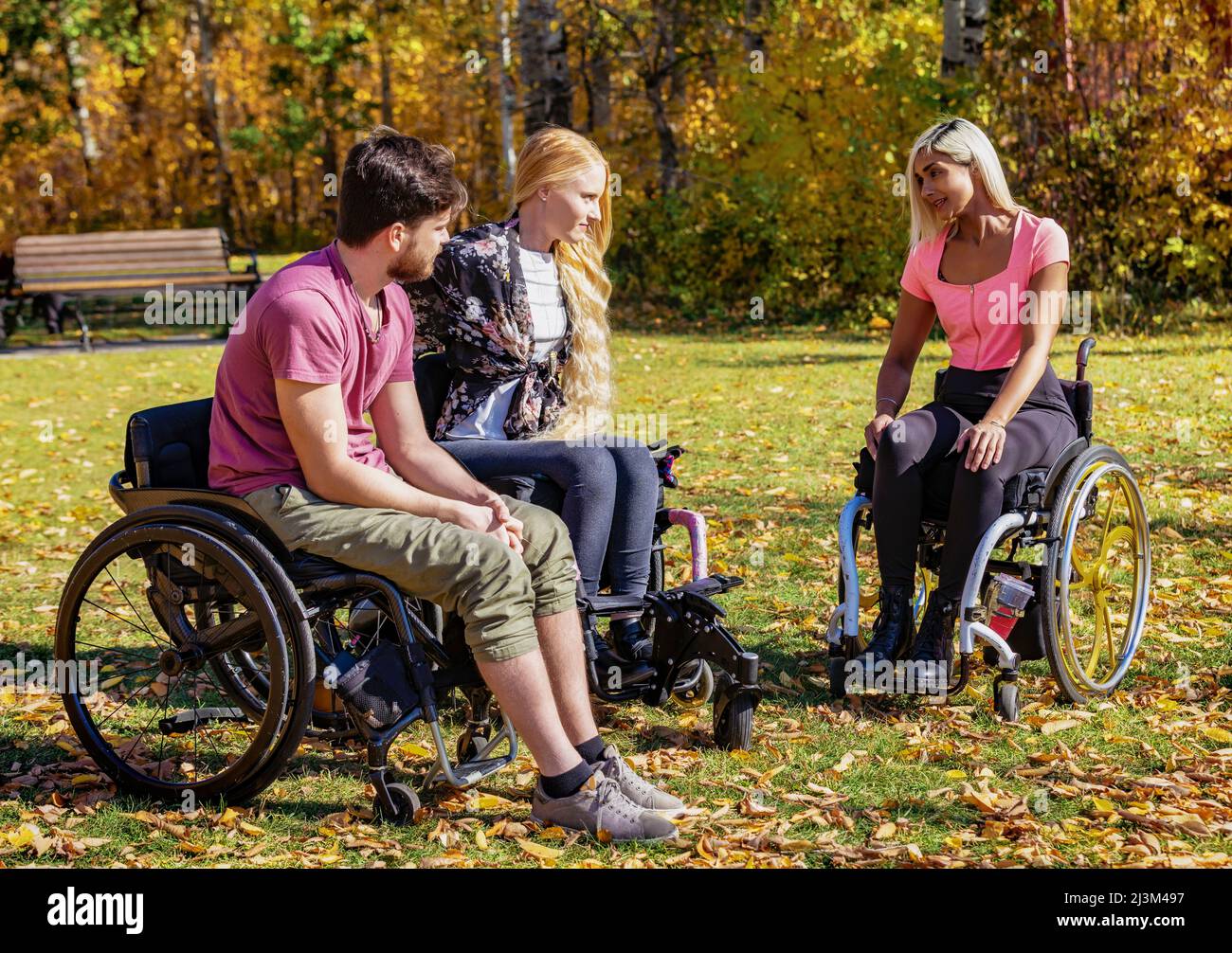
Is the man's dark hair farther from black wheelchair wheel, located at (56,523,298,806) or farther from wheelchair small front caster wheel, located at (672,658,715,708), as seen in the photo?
wheelchair small front caster wheel, located at (672,658,715,708)

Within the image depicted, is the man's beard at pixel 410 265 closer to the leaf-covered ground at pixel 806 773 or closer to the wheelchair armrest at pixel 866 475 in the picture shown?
the leaf-covered ground at pixel 806 773

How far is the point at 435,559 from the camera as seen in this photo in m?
3.12

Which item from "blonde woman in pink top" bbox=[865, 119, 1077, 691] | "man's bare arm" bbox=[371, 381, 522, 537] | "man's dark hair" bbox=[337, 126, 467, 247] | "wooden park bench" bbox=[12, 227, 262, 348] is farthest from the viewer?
"wooden park bench" bbox=[12, 227, 262, 348]

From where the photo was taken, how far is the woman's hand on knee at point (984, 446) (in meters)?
3.67

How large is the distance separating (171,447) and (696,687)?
5.14ft

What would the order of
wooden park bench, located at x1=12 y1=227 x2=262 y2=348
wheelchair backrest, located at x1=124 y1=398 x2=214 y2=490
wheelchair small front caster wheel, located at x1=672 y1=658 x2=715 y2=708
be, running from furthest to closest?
wooden park bench, located at x1=12 y1=227 x2=262 y2=348 < wheelchair small front caster wheel, located at x1=672 y1=658 x2=715 y2=708 < wheelchair backrest, located at x1=124 y1=398 x2=214 y2=490

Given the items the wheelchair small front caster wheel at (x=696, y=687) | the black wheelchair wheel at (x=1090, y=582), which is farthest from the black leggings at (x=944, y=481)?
the wheelchair small front caster wheel at (x=696, y=687)

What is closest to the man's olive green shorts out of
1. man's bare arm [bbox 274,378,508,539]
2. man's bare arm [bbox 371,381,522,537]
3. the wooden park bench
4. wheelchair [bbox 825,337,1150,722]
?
man's bare arm [bbox 274,378,508,539]

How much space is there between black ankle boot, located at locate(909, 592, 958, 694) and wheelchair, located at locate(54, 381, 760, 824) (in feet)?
1.52

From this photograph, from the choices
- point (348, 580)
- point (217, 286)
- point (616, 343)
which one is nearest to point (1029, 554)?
point (348, 580)

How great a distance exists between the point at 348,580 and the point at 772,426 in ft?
17.9

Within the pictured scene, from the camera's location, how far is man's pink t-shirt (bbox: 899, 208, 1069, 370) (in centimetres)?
391

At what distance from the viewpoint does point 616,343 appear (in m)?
12.8
